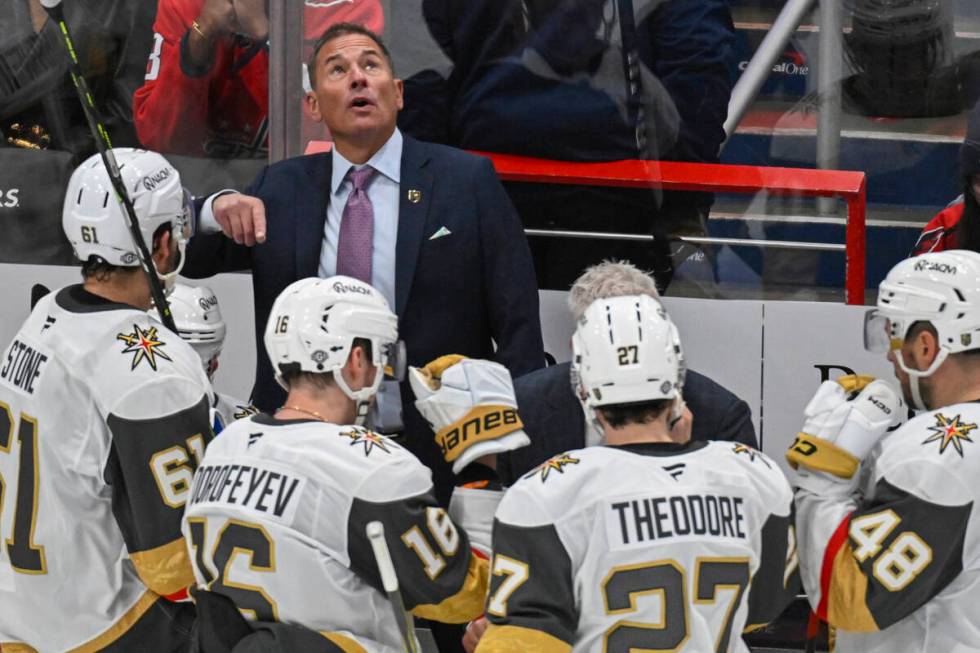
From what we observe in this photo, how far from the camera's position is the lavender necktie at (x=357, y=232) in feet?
12.9

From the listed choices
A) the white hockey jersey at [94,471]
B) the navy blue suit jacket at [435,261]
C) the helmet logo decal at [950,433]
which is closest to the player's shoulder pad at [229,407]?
the navy blue suit jacket at [435,261]

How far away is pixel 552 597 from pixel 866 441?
0.76m

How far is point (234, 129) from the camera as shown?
4.76 m

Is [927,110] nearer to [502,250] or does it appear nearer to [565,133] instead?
A: [565,133]

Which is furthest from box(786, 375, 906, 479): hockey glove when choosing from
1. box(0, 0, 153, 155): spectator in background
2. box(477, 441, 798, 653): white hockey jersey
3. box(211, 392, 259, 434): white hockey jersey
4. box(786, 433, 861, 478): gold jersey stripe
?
box(0, 0, 153, 155): spectator in background

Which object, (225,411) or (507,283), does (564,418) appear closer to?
(507,283)

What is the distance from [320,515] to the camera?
9.34ft

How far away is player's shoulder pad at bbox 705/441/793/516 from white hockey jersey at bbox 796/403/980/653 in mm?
195

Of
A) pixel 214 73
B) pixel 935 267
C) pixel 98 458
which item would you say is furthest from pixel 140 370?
pixel 214 73

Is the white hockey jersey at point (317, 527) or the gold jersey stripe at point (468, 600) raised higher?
the white hockey jersey at point (317, 527)

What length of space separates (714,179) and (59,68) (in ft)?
6.51

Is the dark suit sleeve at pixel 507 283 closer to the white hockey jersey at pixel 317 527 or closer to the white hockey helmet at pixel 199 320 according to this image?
the white hockey helmet at pixel 199 320

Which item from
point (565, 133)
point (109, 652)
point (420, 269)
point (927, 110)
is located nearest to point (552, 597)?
point (109, 652)

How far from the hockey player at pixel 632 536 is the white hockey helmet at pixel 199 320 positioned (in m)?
1.48
